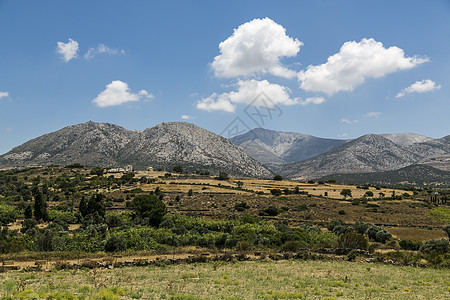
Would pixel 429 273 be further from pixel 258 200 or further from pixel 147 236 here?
pixel 258 200

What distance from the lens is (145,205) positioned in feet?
162

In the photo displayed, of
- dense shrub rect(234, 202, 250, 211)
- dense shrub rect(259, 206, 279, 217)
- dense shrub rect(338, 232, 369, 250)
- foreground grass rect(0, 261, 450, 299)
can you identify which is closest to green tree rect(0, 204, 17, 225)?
foreground grass rect(0, 261, 450, 299)

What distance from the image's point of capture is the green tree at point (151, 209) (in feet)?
147

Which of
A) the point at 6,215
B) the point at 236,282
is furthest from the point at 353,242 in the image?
the point at 6,215

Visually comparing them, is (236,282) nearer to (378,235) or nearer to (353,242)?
(353,242)

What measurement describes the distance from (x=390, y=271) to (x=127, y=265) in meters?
21.2

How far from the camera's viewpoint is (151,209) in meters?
47.8

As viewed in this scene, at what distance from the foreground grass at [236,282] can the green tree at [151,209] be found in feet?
76.9

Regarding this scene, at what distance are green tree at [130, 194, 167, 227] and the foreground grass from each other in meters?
23.4

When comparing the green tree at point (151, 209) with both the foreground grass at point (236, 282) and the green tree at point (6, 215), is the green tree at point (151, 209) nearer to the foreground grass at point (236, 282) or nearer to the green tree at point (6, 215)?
the green tree at point (6, 215)

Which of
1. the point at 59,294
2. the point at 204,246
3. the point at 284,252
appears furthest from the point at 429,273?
the point at 59,294

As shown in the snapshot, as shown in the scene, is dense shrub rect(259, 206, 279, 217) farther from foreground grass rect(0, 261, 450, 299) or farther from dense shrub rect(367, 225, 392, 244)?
foreground grass rect(0, 261, 450, 299)

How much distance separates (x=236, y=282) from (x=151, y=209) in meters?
33.8

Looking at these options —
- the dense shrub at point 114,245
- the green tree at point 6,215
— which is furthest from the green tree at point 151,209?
the green tree at point 6,215
